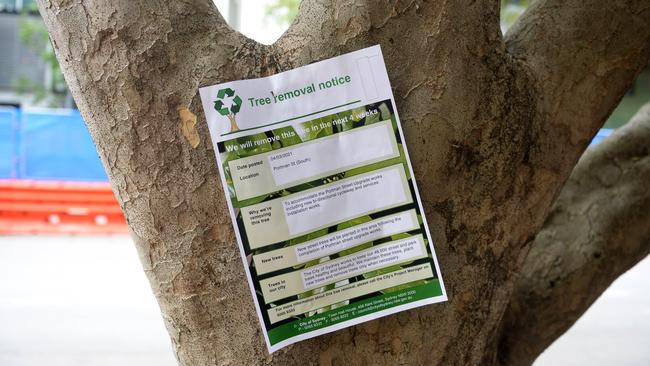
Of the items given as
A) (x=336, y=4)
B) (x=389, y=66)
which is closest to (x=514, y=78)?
(x=389, y=66)

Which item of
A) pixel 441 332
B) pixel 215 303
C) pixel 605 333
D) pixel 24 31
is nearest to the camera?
pixel 215 303

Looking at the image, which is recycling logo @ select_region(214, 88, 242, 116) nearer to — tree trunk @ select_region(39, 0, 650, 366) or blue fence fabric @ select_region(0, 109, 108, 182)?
tree trunk @ select_region(39, 0, 650, 366)

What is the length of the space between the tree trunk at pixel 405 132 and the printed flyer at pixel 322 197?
28 mm

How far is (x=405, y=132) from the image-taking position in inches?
59.4

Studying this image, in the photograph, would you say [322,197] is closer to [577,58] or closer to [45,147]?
[577,58]

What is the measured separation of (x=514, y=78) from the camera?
64.3 inches

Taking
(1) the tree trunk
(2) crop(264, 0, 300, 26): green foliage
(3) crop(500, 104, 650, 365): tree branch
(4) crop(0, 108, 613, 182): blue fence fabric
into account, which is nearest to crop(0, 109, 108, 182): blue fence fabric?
(4) crop(0, 108, 613, 182): blue fence fabric

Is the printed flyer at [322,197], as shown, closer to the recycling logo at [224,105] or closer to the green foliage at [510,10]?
the recycling logo at [224,105]

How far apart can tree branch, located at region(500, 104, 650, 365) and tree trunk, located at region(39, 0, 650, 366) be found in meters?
0.63

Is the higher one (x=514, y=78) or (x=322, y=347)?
(x=514, y=78)

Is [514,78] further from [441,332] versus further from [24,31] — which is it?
[24,31]

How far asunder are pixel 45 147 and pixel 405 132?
34.4 ft

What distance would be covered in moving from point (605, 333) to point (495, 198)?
5.93m

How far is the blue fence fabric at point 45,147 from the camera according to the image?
10680 mm
